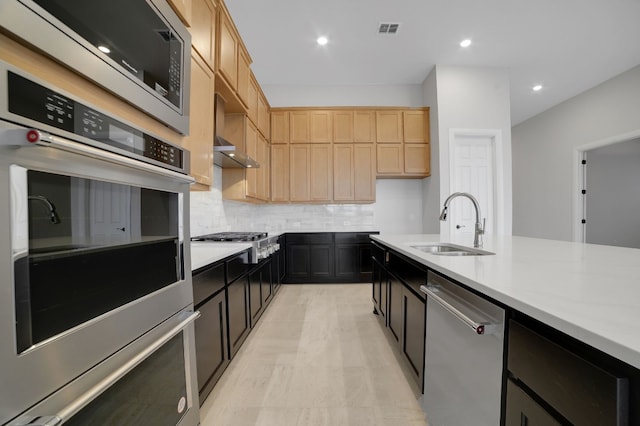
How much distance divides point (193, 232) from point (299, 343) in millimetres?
1400

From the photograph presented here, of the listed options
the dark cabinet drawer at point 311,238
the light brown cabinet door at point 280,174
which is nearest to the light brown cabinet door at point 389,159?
the dark cabinet drawer at point 311,238

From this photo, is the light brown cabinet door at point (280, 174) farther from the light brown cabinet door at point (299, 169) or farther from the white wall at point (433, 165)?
the white wall at point (433, 165)

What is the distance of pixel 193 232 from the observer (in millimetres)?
2412

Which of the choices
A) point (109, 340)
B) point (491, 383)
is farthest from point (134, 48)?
point (491, 383)

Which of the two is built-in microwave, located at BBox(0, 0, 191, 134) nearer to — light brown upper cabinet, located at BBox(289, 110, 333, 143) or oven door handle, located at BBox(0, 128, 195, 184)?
oven door handle, located at BBox(0, 128, 195, 184)

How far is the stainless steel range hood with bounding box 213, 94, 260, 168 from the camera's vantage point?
7.14ft

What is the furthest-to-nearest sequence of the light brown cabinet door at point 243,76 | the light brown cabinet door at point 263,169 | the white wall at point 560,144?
the white wall at point 560,144, the light brown cabinet door at point 263,169, the light brown cabinet door at point 243,76

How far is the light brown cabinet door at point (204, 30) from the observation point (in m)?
1.69

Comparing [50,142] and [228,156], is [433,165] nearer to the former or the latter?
[228,156]

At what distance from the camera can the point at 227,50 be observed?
2.21 meters

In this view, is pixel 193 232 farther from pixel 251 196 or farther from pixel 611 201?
pixel 611 201

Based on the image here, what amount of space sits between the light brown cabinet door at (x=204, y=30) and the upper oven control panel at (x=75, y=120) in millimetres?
1189

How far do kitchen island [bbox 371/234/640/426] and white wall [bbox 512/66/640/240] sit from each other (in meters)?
4.41

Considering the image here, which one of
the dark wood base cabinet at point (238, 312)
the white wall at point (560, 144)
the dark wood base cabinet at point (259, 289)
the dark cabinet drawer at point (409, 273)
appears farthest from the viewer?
the white wall at point (560, 144)
